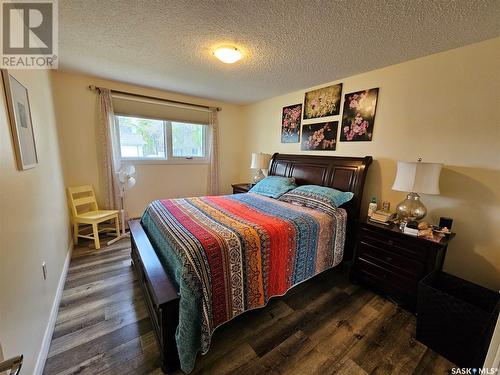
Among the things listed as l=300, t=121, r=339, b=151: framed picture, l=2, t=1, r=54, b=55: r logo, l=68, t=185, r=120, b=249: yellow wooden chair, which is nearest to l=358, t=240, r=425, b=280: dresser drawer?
l=300, t=121, r=339, b=151: framed picture

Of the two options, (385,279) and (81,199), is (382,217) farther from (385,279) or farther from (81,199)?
(81,199)

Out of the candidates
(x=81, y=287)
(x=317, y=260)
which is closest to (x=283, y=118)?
(x=317, y=260)

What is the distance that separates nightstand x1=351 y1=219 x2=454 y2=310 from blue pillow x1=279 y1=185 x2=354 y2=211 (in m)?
0.36

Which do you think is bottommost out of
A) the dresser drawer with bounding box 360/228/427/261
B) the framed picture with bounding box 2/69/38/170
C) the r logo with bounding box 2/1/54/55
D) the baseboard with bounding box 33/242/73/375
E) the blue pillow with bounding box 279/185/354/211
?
the baseboard with bounding box 33/242/73/375

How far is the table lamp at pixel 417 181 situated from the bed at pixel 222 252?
551 millimetres

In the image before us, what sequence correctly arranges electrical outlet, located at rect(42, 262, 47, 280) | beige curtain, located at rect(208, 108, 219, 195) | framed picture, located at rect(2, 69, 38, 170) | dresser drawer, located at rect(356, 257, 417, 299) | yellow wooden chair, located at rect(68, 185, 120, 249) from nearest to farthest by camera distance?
framed picture, located at rect(2, 69, 38, 170)
electrical outlet, located at rect(42, 262, 47, 280)
dresser drawer, located at rect(356, 257, 417, 299)
yellow wooden chair, located at rect(68, 185, 120, 249)
beige curtain, located at rect(208, 108, 219, 195)

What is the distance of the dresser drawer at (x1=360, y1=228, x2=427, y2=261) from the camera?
5.98 ft

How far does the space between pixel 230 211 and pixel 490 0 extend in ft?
7.96

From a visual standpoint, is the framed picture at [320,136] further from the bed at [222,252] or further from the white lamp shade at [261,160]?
the white lamp shade at [261,160]

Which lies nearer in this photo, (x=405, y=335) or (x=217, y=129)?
(x=405, y=335)

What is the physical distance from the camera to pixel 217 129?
13.6 feet

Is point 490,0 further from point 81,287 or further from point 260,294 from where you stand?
point 81,287

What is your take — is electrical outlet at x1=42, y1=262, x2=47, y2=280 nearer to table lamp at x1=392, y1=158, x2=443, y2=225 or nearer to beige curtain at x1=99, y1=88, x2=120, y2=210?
beige curtain at x1=99, y1=88, x2=120, y2=210

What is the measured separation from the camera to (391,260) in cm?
200
